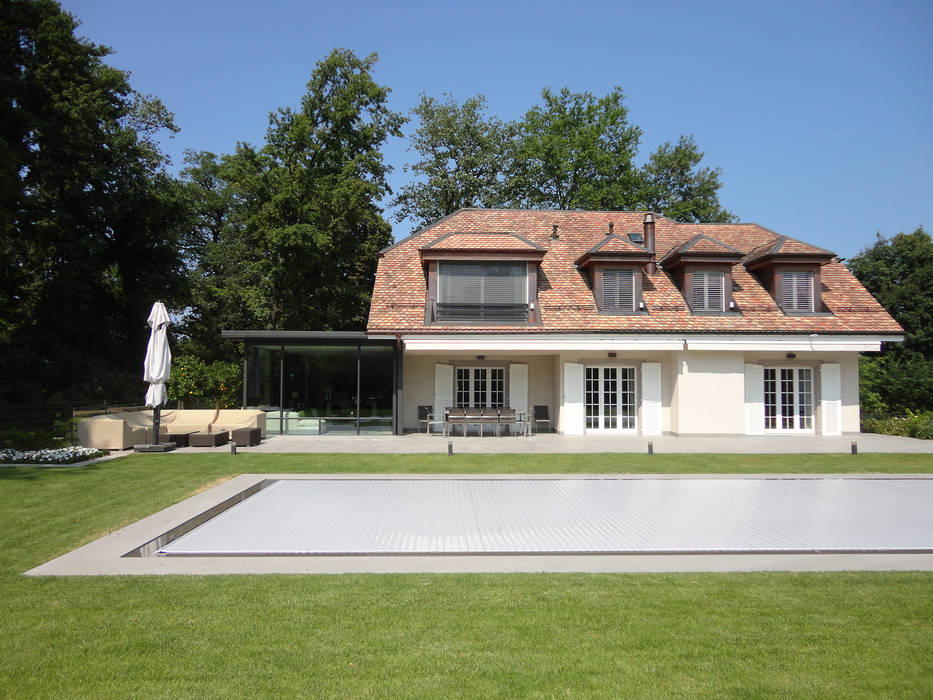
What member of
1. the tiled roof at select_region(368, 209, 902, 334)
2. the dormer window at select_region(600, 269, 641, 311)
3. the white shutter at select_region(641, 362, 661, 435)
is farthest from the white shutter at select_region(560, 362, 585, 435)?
the dormer window at select_region(600, 269, 641, 311)

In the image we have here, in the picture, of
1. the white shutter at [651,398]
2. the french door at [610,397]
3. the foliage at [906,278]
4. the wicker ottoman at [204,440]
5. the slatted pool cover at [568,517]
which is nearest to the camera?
the slatted pool cover at [568,517]

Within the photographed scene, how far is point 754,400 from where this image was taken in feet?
62.1

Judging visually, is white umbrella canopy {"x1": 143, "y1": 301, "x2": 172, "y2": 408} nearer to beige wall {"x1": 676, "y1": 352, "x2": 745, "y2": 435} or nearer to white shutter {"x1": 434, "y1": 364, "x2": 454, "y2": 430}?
white shutter {"x1": 434, "y1": 364, "x2": 454, "y2": 430}

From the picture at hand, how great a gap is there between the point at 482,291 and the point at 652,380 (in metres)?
6.02

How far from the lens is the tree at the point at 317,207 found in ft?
90.7

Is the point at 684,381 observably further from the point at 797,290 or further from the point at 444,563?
the point at 444,563

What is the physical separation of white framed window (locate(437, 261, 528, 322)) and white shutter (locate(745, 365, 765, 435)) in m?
7.39

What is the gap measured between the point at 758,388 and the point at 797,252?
4.60 meters

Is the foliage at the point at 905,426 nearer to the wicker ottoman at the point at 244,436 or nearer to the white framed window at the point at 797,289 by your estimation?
the white framed window at the point at 797,289

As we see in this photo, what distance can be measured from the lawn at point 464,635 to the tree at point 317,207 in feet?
76.7

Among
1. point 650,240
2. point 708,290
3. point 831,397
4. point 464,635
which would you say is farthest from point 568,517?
point 831,397

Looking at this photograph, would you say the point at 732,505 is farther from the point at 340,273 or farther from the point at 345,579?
the point at 340,273

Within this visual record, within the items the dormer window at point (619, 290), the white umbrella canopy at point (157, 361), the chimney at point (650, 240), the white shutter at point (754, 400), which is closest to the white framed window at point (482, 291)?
the dormer window at point (619, 290)

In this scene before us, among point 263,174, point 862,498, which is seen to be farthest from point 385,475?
point 263,174
